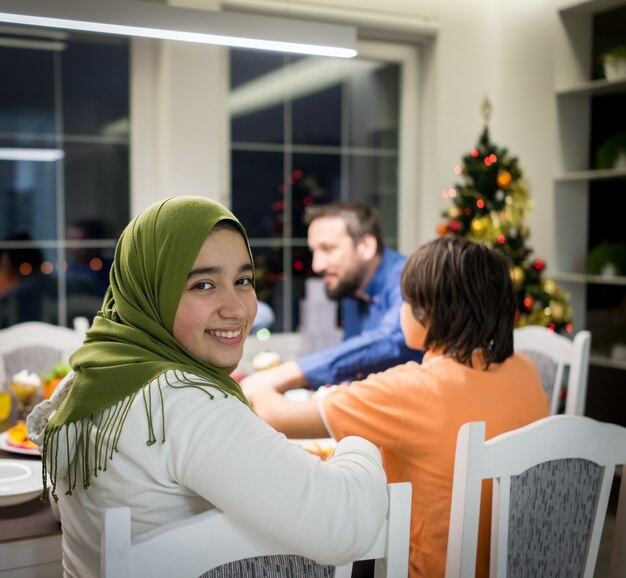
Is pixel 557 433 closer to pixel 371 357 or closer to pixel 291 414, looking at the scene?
pixel 291 414

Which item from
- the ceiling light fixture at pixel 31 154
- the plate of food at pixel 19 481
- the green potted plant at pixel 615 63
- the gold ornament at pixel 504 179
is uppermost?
the green potted plant at pixel 615 63

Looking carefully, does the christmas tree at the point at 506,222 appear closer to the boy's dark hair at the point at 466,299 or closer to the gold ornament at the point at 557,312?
the gold ornament at the point at 557,312

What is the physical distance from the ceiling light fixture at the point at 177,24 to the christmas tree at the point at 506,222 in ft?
6.17

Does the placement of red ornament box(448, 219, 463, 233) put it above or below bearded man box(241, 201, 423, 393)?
above

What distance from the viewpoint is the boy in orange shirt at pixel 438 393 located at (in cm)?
144

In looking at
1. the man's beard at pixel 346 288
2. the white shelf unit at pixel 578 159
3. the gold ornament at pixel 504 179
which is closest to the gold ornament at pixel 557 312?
the white shelf unit at pixel 578 159

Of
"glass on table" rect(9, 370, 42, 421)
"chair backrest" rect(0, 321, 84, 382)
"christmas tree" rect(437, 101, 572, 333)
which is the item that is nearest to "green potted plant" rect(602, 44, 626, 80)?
"christmas tree" rect(437, 101, 572, 333)

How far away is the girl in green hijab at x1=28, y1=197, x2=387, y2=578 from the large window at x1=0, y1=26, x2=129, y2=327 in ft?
8.04

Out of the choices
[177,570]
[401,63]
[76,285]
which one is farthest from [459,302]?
[401,63]

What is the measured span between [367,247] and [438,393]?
1.47 metres

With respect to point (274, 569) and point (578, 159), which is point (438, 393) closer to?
point (274, 569)

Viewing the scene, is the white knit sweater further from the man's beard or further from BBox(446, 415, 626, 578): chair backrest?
the man's beard

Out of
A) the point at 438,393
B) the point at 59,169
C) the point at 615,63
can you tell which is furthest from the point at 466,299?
the point at 615,63

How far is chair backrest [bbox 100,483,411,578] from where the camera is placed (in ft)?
2.69
